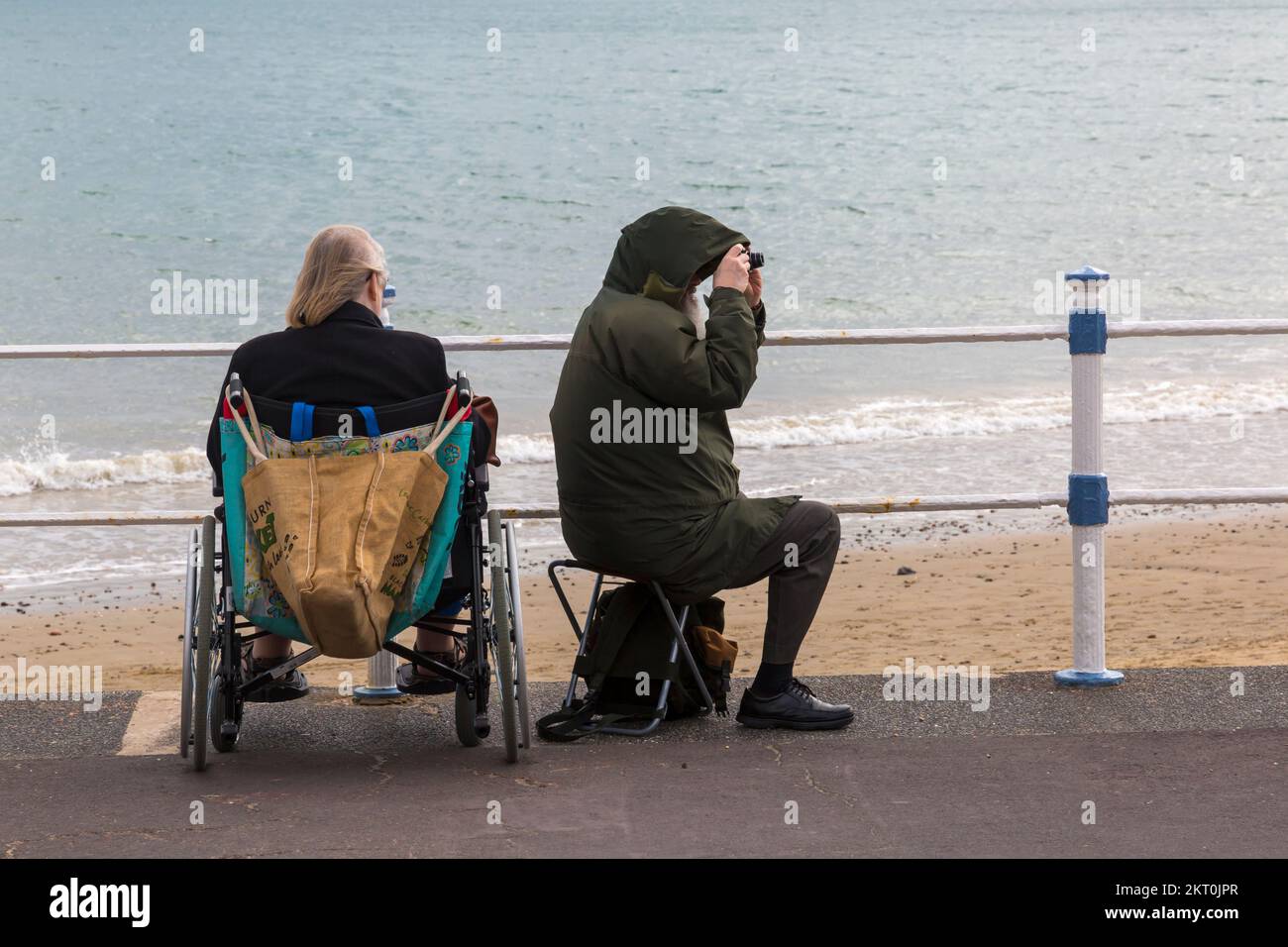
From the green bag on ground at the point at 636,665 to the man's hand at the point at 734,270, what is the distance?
858 millimetres

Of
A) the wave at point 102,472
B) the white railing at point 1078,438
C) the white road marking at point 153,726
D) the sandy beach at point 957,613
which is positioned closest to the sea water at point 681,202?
the wave at point 102,472

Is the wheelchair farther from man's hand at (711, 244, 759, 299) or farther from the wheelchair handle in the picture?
man's hand at (711, 244, 759, 299)

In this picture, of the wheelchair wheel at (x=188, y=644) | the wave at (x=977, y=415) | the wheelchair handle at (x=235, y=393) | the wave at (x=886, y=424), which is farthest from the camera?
the wave at (x=977, y=415)

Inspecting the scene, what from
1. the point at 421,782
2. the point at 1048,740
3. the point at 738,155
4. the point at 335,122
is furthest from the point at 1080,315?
the point at 335,122

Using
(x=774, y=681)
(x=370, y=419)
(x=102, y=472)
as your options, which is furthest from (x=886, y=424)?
(x=370, y=419)

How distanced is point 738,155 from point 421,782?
28220mm

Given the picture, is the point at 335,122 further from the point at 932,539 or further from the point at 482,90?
the point at 932,539

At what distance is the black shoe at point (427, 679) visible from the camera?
4525mm

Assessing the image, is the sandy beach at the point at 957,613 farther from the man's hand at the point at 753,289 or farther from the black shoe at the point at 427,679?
the man's hand at the point at 753,289

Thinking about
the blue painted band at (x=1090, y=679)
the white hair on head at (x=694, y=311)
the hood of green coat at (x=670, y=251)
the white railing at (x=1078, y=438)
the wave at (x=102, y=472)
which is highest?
the hood of green coat at (x=670, y=251)

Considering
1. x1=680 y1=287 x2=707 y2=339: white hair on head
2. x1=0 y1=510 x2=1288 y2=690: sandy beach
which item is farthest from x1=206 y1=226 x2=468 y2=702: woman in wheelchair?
x1=0 y1=510 x2=1288 y2=690: sandy beach

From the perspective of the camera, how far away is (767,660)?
181 inches

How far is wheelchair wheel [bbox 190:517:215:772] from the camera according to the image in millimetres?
4074

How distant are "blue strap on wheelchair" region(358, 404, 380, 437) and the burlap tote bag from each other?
0.07 meters
